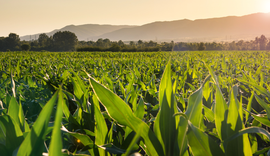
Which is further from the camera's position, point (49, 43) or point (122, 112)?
point (49, 43)

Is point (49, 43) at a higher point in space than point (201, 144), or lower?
higher

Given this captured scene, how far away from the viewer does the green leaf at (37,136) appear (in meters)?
0.34

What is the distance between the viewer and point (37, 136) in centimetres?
35

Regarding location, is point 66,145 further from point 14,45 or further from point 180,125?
point 14,45

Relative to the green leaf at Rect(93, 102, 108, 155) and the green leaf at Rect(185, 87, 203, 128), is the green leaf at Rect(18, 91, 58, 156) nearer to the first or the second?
the green leaf at Rect(93, 102, 108, 155)

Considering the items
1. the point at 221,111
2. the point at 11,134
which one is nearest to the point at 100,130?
the point at 11,134

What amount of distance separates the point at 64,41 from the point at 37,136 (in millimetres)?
84820

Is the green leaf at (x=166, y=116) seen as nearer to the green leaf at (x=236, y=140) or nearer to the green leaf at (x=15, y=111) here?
the green leaf at (x=236, y=140)

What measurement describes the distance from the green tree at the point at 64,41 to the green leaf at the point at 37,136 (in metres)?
81.8

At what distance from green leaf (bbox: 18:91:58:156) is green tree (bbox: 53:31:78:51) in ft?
268

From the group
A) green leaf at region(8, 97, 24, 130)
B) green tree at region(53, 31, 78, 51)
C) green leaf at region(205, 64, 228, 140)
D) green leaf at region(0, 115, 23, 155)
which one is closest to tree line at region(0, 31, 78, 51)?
green tree at region(53, 31, 78, 51)

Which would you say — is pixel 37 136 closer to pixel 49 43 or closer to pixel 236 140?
pixel 236 140

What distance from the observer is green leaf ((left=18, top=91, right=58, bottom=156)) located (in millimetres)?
339

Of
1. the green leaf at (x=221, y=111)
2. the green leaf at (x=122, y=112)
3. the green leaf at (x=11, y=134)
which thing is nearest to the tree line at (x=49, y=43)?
the green leaf at (x=11, y=134)
